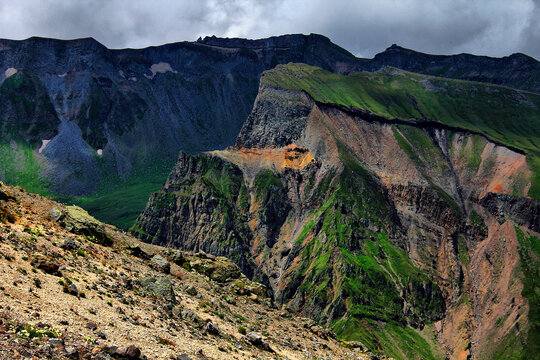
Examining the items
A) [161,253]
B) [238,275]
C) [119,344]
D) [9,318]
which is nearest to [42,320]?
[9,318]

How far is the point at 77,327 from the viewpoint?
31125mm

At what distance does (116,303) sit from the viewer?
38.0m

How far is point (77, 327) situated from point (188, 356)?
6371 millimetres

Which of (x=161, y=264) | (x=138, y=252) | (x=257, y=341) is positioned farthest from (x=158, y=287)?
(x=138, y=252)

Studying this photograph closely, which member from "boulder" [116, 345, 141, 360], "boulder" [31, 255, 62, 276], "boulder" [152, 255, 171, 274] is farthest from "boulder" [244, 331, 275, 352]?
"boulder" [116, 345, 141, 360]

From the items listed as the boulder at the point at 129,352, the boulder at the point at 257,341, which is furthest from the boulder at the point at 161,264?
the boulder at the point at 129,352

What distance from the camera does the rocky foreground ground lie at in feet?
97.7

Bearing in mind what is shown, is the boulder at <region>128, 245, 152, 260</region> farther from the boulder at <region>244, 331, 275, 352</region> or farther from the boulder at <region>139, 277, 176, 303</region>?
the boulder at <region>244, 331, 275, 352</region>

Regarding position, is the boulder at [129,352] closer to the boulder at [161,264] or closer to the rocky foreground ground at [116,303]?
the rocky foreground ground at [116,303]

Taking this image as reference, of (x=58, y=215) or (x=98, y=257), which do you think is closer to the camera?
(x=98, y=257)

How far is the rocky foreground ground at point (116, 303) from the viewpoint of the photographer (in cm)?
2977

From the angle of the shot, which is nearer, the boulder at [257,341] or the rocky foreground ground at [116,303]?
the rocky foreground ground at [116,303]

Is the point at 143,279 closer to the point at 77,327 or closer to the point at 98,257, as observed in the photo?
the point at 98,257

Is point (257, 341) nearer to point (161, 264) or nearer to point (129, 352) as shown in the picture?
point (161, 264)
